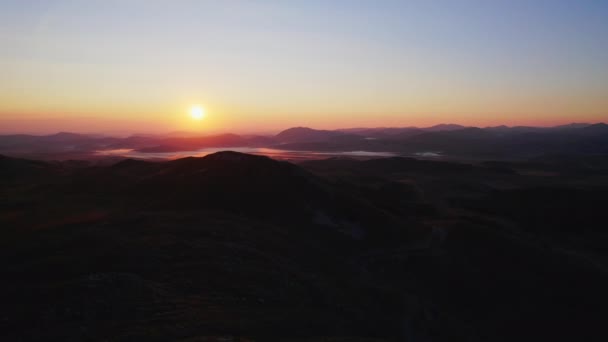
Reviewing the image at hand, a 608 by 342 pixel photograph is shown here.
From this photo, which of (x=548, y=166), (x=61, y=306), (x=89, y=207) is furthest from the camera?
(x=548, y=166)

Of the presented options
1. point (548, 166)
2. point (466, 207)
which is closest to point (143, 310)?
point (466, 207)

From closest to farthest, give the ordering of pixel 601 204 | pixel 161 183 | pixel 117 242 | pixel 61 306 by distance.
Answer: pixel 61 306 < pixel 117 242 < pixel 161 183 < pixel 601 204

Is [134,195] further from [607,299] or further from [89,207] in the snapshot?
[607,299]

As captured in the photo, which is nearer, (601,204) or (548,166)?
(601,204)

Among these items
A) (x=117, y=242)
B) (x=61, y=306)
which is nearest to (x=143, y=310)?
(x=61, y=306)

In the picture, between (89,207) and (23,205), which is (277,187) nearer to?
(89,207)

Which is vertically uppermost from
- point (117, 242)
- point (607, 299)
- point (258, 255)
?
point (117, 242)

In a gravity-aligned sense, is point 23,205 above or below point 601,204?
above
